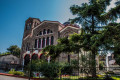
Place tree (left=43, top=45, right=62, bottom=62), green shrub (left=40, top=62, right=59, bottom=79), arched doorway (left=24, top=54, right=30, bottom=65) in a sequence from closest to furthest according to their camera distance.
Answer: green shrub (left=40, top=62, right=59, bottom=79), tree (left=43, top=45, right=62, bottom=62), arched doorway (left=24, top=54, right=30, bottom=65)

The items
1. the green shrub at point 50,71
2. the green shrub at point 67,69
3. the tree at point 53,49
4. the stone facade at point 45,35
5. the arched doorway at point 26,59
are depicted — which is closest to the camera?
the green shrub at point 50,71

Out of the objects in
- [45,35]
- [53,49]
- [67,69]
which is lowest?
[67,69]

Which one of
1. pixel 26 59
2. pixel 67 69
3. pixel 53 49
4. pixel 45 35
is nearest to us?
pixel 67 69

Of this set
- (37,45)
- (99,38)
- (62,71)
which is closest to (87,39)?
(99,38)

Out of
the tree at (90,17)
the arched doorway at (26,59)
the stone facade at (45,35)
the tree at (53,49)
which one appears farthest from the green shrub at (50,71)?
the arched doorway at (26,59)

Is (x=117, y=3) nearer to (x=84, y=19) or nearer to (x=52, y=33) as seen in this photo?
(x=84, y=19)

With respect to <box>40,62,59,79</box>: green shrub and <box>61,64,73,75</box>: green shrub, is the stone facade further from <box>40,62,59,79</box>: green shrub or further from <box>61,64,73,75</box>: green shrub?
<box>40,62,59,79</box>: green shrub

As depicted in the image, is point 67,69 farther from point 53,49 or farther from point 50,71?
point 53,49

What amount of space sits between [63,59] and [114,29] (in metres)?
14.0

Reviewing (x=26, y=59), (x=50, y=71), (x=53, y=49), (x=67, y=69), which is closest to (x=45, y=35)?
(x=26, y=59)

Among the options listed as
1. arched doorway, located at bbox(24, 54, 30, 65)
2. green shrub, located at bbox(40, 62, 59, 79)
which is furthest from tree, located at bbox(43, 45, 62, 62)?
arched doorway, located at bbox(24, 54, 30, 65)

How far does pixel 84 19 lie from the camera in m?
12.6

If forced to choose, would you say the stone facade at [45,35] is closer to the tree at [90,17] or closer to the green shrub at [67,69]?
the tree at [90,17]

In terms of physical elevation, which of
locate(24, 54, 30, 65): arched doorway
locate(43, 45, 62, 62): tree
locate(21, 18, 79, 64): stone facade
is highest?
locate(21, 18, 79, 64): stone facade
